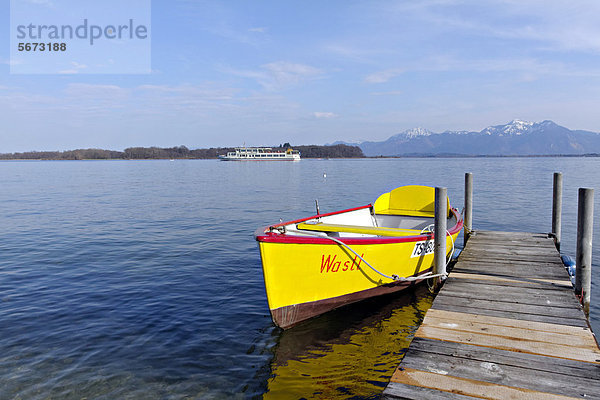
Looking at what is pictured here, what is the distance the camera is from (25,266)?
12.0m

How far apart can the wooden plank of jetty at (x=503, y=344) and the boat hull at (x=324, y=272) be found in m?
1.23

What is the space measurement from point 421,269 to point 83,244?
12.2 meters

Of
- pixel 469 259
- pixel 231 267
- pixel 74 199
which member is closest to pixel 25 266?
Result: pixel 231 267

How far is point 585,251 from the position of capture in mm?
7152

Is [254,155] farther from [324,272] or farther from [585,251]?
[585,251]

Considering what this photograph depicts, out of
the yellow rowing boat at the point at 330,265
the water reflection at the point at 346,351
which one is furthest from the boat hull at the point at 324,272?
the water reflection at the point at 346,351

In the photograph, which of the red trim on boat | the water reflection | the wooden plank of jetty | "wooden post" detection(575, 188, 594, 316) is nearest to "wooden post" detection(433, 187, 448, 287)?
the wooden plank of jetty

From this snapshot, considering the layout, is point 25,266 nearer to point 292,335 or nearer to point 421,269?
point 292,335

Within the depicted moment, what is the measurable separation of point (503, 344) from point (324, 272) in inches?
125

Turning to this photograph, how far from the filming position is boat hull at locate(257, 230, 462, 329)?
6.79 meters

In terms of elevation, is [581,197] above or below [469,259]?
above

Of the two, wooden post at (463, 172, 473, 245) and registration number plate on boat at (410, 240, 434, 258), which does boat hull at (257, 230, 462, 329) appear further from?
wooden post at (463, 172, 473, 245)

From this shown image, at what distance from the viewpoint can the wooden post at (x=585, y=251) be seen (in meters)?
7.13

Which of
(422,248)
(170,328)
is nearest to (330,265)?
(422,248)
